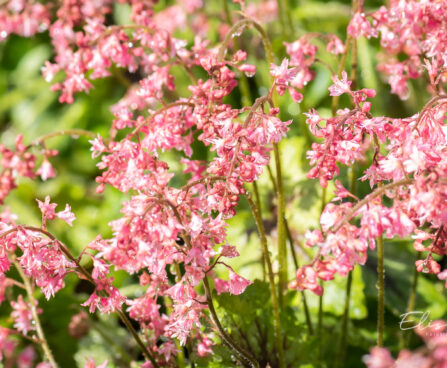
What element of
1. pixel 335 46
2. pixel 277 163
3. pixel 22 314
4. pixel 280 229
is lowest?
pixel 22 314

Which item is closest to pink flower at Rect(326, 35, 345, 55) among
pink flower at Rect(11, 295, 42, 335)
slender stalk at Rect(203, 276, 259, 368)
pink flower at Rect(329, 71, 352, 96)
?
pink flower at Rect(329, 71, 352, 96)

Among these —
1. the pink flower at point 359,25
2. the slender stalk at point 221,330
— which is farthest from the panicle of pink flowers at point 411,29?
the slender stalk at point 221,330

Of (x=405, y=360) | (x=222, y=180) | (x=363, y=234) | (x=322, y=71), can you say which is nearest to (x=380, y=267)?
(x=363, y=234)

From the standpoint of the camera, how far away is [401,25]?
4.83ft

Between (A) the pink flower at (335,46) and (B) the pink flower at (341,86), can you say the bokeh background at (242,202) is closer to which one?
(A) the pink flower at (335,46)

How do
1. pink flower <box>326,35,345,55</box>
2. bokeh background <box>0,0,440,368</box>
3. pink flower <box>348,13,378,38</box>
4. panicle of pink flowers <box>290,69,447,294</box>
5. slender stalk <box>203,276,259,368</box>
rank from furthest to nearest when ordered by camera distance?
bokeh background <box>0,0,440,368</box>
pink flower <box>326,35,345,55</box>
pink flower <box>348,13,378,38</box>
slender stalk <box>203,276,259,368</box>
panicle of pink flowers <box>290,69,447,294</box>

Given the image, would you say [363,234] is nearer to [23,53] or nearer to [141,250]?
[141,250]

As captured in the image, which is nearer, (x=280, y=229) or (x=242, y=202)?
(x=280, y=229)

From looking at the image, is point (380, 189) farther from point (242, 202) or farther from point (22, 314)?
point (242, 202)

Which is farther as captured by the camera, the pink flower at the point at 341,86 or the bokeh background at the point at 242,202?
the bokeh background at the point at 242,202

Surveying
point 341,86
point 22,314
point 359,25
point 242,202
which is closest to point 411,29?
point 359,25

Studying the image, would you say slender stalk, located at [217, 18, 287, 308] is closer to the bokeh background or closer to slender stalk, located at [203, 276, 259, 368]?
the bokeh background

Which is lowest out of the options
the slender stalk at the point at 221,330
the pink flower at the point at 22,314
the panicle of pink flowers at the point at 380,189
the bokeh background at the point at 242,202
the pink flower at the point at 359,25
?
the bokeh background at the point at 242,202

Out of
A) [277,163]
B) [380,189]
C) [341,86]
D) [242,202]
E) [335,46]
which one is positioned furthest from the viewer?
[242,202]
